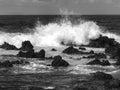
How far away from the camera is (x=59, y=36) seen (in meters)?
40.4

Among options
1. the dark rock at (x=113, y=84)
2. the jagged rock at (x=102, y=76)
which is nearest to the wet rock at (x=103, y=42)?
the jagged rock at (x=102, y=76)

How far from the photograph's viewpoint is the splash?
38.8 meters

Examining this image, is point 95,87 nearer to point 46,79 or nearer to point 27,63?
point 46,79

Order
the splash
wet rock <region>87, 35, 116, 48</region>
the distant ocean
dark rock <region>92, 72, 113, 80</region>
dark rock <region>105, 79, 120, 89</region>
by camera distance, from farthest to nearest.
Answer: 1. the distant ocean
2. the splash
3. wet rock <region>87, 35, 116, 48</region>
4. dark rock <region>92, 72, 113, 80</region>
5. dark rock <region>105, 79, 120, 89</region>

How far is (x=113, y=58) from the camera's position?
26.5 m

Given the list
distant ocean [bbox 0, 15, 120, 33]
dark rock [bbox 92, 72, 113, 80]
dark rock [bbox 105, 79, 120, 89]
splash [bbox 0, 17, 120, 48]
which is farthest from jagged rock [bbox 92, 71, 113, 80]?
distant ocean [bbox 0, 15, 120, 33]

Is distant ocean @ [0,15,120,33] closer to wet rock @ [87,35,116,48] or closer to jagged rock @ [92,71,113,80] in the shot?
wet rock @ [87,35,116,48]

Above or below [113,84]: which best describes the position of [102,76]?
below

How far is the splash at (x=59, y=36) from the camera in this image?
1526 inches

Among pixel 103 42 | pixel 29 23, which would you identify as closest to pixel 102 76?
pixel 103 42

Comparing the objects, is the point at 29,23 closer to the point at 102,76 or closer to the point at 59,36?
the point at 59,36

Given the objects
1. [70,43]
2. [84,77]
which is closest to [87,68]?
[84,77]

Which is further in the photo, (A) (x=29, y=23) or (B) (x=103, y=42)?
(A) (x=29, y=23)

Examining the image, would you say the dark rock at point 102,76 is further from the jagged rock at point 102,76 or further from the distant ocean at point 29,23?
the distant ocean at point 29,23
